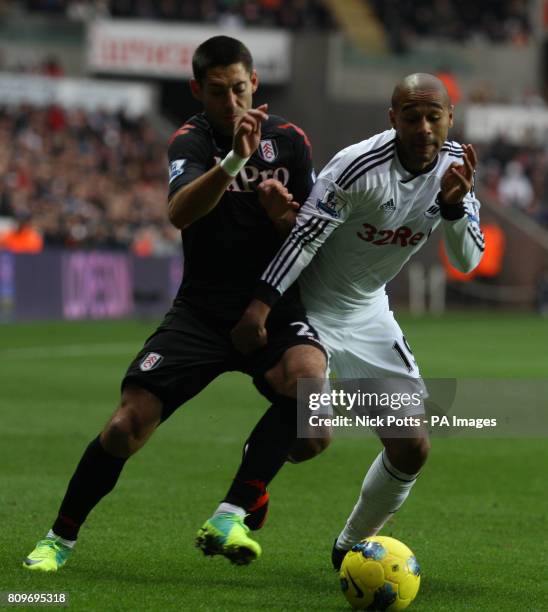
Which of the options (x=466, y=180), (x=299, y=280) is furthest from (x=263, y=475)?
(x=466, y=180)

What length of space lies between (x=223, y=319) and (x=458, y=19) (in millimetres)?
37256

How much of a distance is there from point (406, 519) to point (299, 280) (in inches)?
76.2

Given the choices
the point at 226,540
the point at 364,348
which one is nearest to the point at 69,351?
the point at 364,348

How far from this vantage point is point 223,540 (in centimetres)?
548

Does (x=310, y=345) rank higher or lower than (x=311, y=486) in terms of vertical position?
higher

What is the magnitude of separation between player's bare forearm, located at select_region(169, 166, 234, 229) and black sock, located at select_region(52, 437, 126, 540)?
3.40 feet

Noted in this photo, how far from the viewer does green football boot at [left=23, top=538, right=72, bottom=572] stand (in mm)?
5793

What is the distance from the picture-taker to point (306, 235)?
5875 mm

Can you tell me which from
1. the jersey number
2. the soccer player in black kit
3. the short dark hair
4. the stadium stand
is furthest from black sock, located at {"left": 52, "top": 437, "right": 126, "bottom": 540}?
the stadium stand

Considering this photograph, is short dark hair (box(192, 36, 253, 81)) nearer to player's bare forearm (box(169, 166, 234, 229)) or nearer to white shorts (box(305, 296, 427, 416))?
player's bare forearm (box(169, 166, 234, 229))

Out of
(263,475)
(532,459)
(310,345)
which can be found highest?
(310,345)

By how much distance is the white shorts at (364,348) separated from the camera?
6.20 m

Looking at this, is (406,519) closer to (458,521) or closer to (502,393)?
(458,521)

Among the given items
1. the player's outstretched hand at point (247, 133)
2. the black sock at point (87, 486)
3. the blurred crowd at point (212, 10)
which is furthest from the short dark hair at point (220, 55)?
the blurred crowd at point (212, 10)
